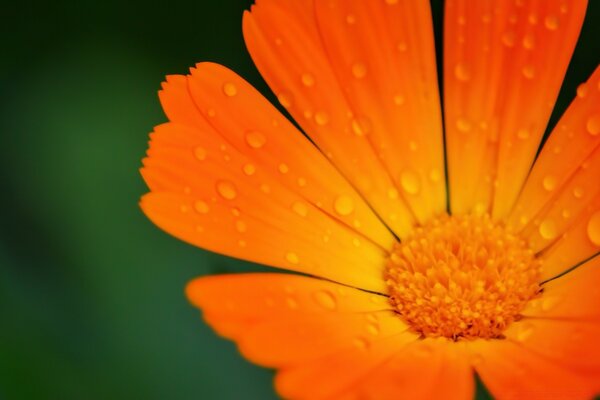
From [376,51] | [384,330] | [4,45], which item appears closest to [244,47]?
[376,51]

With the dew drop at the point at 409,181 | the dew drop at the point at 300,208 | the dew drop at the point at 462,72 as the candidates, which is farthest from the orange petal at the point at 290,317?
the dew drop at the point at 462,72

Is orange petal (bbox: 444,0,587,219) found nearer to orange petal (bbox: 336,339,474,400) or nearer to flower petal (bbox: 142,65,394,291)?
flower petal (bbox: 142,65,394,291)

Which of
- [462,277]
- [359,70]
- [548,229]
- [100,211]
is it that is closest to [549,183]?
[548,229]

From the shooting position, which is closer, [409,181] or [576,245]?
[576,245]

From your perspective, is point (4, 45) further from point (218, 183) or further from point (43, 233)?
point (218, 183)

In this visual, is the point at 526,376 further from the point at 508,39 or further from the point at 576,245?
the point at 508,39

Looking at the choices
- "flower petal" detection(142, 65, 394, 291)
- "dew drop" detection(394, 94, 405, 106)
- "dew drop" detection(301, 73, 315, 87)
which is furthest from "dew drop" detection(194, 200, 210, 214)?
"dew drop" detection(394, 94, 405, 106)
